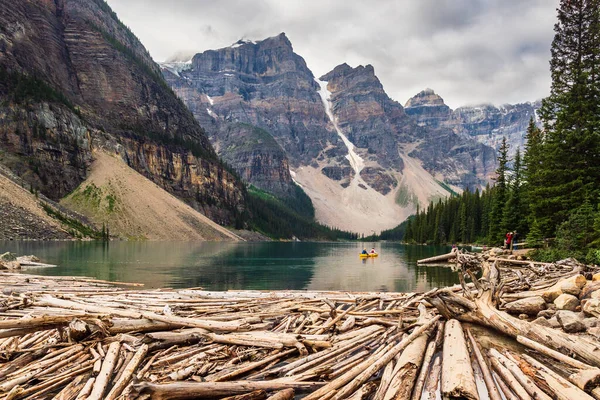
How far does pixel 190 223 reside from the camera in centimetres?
14888

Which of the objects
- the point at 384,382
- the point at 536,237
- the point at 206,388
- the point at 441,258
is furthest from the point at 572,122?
the point at 206,388

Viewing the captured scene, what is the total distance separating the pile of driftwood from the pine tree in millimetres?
27495

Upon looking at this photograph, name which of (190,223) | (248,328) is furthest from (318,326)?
(190,223)

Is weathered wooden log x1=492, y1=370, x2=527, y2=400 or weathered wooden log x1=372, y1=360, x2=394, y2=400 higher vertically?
weathered wooden log x1=372, y1=360, x2=394, y2=400

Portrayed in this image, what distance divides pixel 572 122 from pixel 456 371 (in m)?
38.3

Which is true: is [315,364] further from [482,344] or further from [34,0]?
[34,0]

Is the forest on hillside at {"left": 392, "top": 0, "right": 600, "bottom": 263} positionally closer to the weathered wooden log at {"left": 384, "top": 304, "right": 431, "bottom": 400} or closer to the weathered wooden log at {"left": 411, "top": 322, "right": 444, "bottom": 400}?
the weathered wooden log at {"left": 411, "top": 322, "right": 444, "bottom": 400}

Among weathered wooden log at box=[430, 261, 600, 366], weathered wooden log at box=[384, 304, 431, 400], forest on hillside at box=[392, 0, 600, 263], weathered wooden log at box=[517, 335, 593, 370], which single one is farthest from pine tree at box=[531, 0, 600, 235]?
weathered wooden log at box=[384, 304, 431, 400]

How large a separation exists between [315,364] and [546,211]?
38.4m

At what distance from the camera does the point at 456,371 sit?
21.4 ft

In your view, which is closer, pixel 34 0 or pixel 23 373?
pixel 23 373

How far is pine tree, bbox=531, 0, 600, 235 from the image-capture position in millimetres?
33500

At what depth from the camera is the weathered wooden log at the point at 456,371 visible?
5.86 metres

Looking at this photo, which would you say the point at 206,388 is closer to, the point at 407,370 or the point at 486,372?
the point at 407,370
